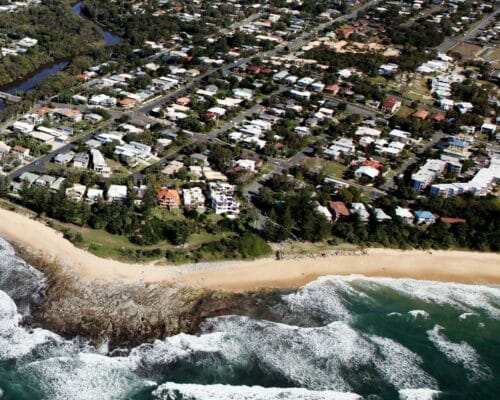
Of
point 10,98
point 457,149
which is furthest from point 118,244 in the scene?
point 457,149

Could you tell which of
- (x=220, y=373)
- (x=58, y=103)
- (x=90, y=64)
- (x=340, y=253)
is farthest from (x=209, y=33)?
(x=220, y=373)

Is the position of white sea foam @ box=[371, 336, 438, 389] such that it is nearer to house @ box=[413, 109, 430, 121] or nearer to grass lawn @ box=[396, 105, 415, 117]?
house @ box=[413, 109, 430, 121]

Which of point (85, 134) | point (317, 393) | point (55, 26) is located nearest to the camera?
point (317, 393)

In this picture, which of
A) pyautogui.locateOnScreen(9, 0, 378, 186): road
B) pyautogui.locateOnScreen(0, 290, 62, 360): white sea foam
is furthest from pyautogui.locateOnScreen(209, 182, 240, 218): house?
pyautogui.locateOnScreen(0, 290, 62, 360): white sea foam

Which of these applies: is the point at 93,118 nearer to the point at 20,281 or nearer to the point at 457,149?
the point at 20,281

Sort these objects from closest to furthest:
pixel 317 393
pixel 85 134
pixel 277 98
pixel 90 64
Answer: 1. pixel 317 393
2. pixel 85 134
3. pixel 277 98
4. pixel 90 64

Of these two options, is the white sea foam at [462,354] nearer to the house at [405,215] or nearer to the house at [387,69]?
the house at [405,215]

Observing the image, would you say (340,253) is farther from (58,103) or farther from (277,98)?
(58,103)

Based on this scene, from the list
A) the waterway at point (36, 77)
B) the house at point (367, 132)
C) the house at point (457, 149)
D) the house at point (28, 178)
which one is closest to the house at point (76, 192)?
the house at point (28, 178)
